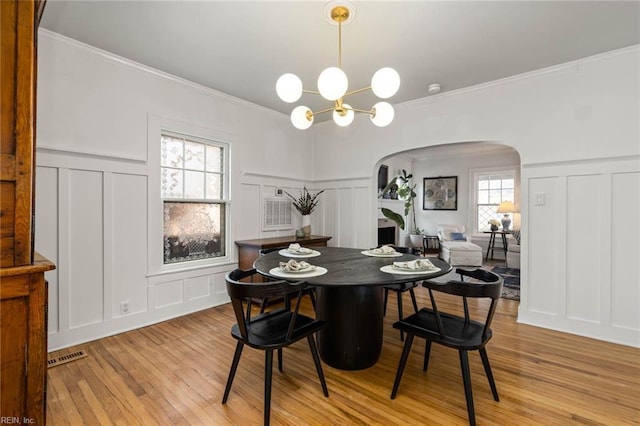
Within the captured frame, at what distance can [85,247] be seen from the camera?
Answer: 9.04 ft

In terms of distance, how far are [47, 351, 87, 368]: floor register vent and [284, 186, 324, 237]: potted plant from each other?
283 centimetres

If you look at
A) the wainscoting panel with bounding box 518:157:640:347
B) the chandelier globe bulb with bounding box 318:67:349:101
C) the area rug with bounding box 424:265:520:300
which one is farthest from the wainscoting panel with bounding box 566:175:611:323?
the chandelier globe bulb with bounding box 318:67:349:101

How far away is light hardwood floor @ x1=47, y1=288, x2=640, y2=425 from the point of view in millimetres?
1768

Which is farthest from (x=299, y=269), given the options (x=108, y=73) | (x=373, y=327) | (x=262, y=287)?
(x=108, y=73)

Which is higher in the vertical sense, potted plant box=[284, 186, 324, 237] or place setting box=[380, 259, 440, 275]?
potted plant box=[284, 186, 324, 237]

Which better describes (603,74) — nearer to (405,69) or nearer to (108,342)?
(405,69)

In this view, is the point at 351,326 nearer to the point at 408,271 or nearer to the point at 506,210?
the point at 408,271

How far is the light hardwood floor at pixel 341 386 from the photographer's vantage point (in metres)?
1.77

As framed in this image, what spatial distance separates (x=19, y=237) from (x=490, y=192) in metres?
8.56

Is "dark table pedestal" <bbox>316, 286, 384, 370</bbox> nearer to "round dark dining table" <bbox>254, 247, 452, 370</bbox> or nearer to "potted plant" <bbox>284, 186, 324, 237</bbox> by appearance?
"round dark dining table" <bbox>254, 247, 452, 370</bbox>

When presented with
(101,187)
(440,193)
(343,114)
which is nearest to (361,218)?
(343,114)

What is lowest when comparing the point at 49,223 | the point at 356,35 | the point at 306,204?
the point at 49,223

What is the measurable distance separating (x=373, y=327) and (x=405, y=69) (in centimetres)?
256

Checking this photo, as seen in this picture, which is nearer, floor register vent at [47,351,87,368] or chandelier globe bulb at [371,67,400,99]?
chandelier globe bulb at [371,67,400,99]
